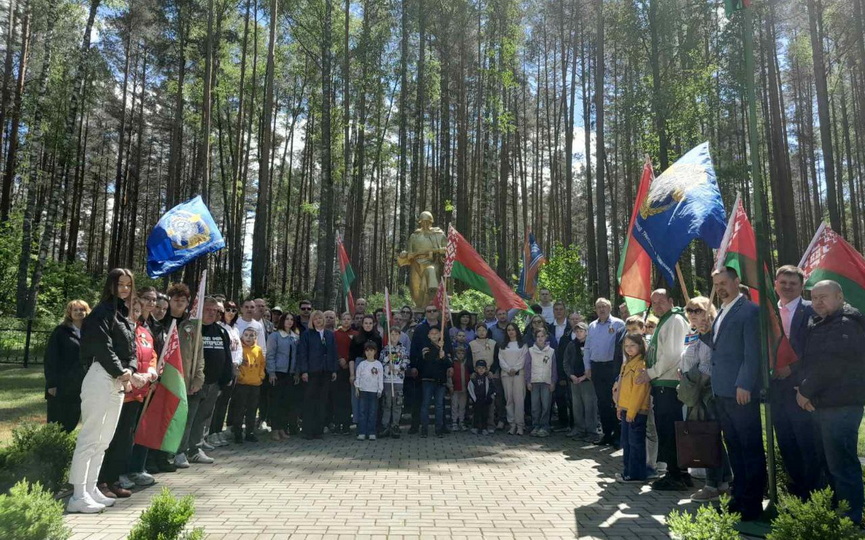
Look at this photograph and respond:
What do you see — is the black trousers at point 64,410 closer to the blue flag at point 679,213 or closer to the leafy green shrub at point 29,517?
the leafy green shrub at point 29,517

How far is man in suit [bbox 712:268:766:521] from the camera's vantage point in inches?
192

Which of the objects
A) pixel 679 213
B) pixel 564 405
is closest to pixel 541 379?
pixel 564 405

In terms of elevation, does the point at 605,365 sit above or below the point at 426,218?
below

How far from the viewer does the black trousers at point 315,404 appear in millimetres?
9648

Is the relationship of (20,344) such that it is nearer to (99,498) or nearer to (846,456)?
(99,498)

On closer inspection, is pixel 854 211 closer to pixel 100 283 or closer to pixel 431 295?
pixel 431 295

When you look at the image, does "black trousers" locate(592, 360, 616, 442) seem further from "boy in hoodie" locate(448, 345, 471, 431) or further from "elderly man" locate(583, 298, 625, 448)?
"boy in hoodie" locate(448, 345, 471, 431)

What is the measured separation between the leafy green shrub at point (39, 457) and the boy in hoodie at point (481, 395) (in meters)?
6.33

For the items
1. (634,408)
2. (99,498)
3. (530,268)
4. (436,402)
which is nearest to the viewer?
(99,498)

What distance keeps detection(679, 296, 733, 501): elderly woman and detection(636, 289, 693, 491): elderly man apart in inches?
11.3

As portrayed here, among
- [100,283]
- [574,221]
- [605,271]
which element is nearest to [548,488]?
[605,271]

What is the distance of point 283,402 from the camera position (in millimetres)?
9773

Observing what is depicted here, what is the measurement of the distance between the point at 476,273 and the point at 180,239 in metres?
5.08

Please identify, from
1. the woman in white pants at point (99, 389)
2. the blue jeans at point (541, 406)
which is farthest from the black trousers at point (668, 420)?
the woman in white pants at point (99, 389)
